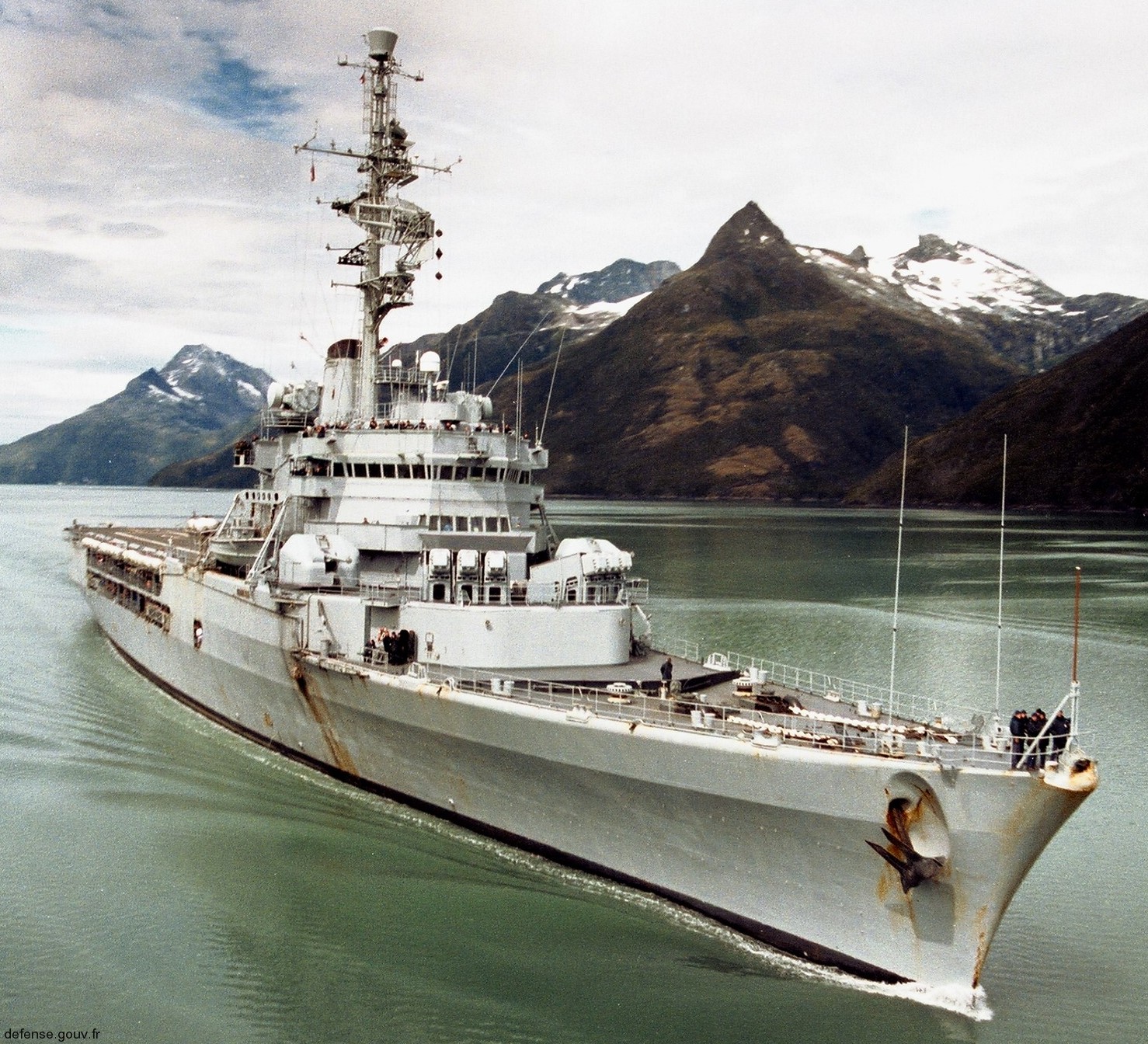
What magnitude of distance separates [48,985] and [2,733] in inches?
497

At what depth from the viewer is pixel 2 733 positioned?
79.3 feet

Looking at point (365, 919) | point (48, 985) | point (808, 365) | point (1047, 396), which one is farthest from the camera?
point (808, 365)

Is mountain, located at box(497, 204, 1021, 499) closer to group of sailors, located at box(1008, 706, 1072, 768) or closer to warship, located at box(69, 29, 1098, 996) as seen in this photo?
warship, located at box(69, 29, 1098, 996)

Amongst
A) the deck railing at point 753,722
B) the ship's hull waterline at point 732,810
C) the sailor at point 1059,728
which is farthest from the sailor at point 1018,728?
the ship's hull waterline at point 732,810

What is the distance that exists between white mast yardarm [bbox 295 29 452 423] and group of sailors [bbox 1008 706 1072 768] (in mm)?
15653

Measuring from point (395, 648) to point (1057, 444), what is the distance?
421 ft

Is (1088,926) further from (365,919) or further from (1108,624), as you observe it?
(1108,624)

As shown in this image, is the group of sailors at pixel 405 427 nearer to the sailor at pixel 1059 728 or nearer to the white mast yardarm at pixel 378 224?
the white mast yardarm at pixel 378 224

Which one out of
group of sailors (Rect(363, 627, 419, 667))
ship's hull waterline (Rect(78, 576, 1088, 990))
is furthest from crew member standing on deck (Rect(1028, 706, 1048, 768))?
group of sailors (Rect(363, 627, 419, 667))

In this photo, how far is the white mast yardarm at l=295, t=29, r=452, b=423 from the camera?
947 inches

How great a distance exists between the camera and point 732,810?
1390 cm

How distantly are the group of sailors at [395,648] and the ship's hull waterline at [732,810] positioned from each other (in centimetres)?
58

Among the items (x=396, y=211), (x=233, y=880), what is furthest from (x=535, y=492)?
(x=233, y=880)

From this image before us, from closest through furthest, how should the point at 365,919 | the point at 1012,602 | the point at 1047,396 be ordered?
1. the point at 365,919
2. the point at 1012,602
3. the point at 1047,396
